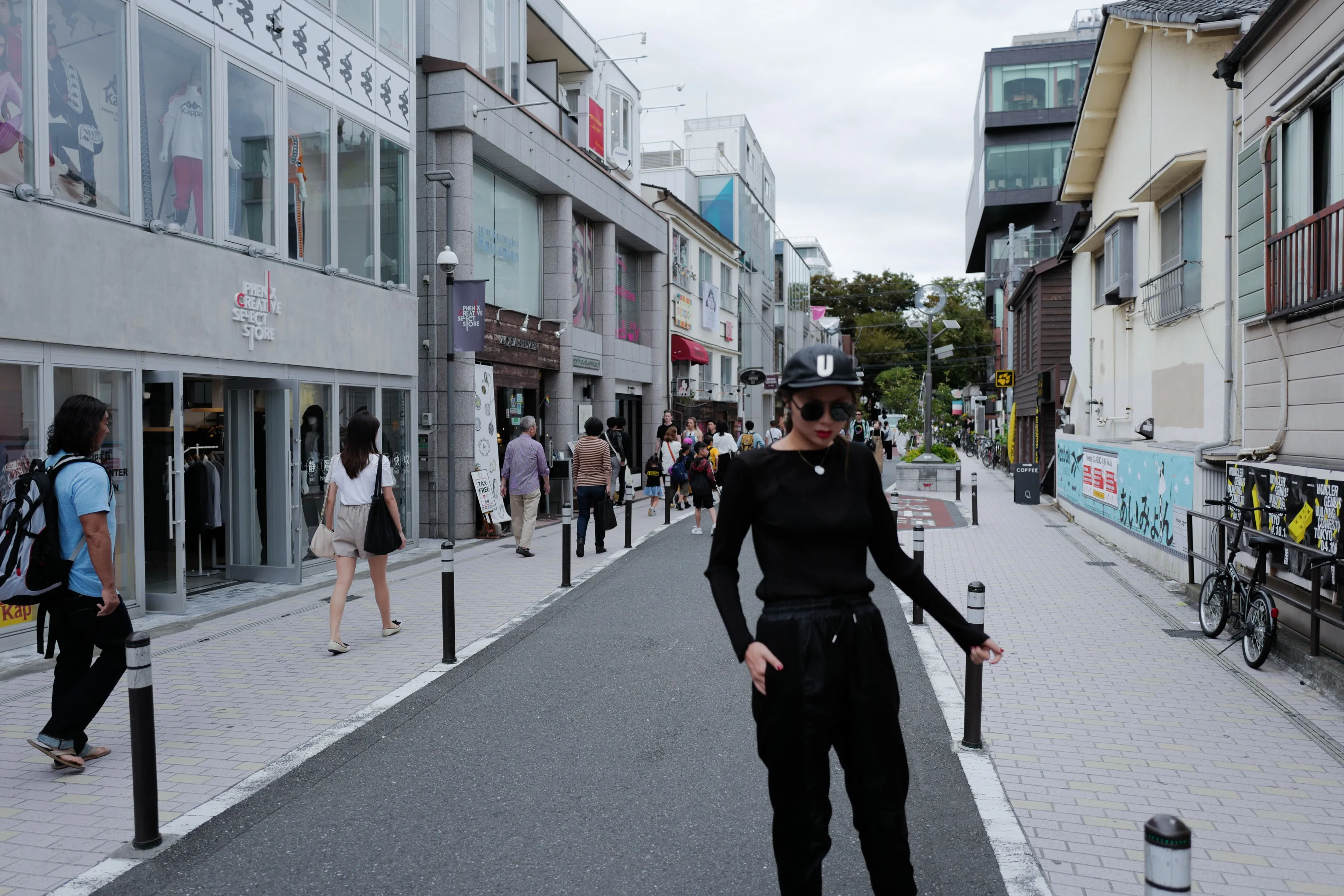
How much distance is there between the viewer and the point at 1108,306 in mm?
17219

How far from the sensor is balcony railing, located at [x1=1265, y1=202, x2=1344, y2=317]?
7434 millimetres

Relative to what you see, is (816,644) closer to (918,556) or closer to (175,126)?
(918,556)

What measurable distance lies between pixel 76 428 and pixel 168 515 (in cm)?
556

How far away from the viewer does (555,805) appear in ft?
15.8

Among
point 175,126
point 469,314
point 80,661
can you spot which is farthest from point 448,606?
point 469,314

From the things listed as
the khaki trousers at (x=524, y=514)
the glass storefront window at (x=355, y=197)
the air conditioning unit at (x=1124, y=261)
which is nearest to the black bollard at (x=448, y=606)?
the khaki trousers at (x=524, y=514)

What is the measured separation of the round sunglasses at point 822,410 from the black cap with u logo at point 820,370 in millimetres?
56

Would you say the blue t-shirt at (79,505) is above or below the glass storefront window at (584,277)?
below

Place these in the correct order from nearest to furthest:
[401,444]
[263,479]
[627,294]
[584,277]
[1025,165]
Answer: [263,479] → [401,444] → [584,277] → [627,294] → [1025,165]

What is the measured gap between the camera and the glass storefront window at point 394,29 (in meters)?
14.6

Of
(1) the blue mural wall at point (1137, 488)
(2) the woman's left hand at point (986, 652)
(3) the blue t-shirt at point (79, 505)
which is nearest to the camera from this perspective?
(2) the woman's left hand at point (986, 652)

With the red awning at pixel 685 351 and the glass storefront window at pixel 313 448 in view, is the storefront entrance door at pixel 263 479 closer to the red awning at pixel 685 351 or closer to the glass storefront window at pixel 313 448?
the glass storefront window at pixel 313 448

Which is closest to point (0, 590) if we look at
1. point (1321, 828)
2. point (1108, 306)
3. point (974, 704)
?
point (974, 704)

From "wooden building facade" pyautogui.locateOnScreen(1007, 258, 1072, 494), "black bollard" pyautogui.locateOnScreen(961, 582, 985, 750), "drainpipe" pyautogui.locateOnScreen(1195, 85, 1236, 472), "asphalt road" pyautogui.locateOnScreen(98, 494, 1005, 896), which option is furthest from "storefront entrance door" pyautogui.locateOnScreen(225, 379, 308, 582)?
"wooden building facade" pyautogui.locateOnScreen(1007, 258, 1072, 494)
